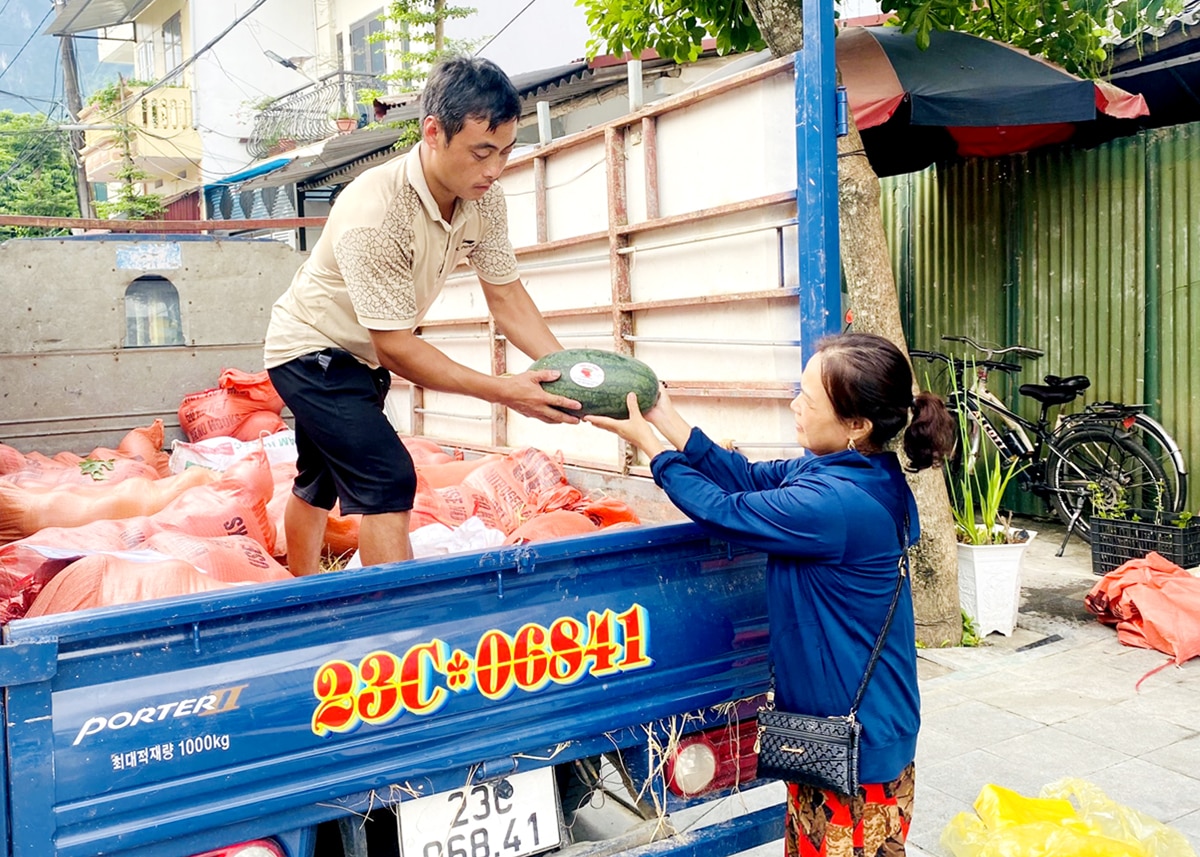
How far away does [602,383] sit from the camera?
263 centimetres

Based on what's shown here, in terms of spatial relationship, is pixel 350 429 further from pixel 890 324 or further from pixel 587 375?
pixel 890 324

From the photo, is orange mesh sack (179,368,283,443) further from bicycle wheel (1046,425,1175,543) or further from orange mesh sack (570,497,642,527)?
bicycle wheel (1046,425,1175,543)

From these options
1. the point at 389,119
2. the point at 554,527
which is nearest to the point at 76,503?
the point at 554,527

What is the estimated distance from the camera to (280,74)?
23266 mm

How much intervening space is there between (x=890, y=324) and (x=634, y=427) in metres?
2.97

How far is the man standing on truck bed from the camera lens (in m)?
2.69

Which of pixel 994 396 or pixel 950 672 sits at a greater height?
pixel 994 396

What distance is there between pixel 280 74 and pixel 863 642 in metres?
23.7

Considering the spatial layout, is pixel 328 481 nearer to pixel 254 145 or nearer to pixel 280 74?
pixel 254 145

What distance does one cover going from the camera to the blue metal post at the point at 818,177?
284 centimetres

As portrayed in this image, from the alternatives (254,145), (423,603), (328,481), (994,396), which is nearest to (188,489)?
(328,481)

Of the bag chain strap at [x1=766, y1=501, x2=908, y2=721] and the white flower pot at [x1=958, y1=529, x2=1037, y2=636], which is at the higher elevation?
the bag chain strap at [x1=766, y1=501, x2=908, y2=721]

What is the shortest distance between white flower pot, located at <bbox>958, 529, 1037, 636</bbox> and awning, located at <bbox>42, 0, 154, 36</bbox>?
21462 mm

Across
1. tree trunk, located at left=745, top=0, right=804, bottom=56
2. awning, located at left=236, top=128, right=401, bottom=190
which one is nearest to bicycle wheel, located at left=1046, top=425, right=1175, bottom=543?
tree trunk, located at left=745, top=0, right=804, bottom=56
